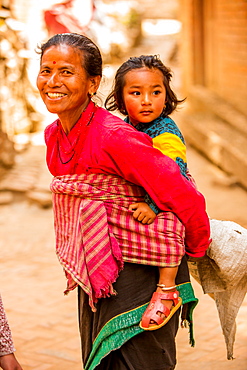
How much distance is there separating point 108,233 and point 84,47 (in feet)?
2.28

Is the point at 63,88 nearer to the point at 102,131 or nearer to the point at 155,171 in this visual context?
the point at 102,131

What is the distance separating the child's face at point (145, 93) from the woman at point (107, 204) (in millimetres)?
172

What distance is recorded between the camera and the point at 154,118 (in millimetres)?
2572

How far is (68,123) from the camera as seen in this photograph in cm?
245

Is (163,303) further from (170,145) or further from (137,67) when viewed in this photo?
(137,67)

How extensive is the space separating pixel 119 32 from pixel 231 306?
60.4ft

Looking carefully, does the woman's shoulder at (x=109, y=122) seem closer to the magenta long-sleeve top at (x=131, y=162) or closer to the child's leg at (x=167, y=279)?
the magenta long-sleeve top at (x=131, y=162)

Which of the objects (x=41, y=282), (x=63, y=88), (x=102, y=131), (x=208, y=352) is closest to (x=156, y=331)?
(x=102, y=131)

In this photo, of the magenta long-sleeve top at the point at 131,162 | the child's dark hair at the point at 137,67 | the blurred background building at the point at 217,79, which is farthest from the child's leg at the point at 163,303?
the blurred background building at the point at 217,79

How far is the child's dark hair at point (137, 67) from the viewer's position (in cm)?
257

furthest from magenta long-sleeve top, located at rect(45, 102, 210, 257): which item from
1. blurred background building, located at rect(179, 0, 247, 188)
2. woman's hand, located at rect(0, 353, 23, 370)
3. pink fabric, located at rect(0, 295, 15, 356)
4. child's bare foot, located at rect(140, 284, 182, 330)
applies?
blurred background building, located at rect(179, 0, 247, 188)

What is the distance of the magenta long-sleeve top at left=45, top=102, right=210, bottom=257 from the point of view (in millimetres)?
2291

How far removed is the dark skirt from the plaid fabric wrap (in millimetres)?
87

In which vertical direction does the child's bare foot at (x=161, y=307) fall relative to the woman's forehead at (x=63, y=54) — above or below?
below
